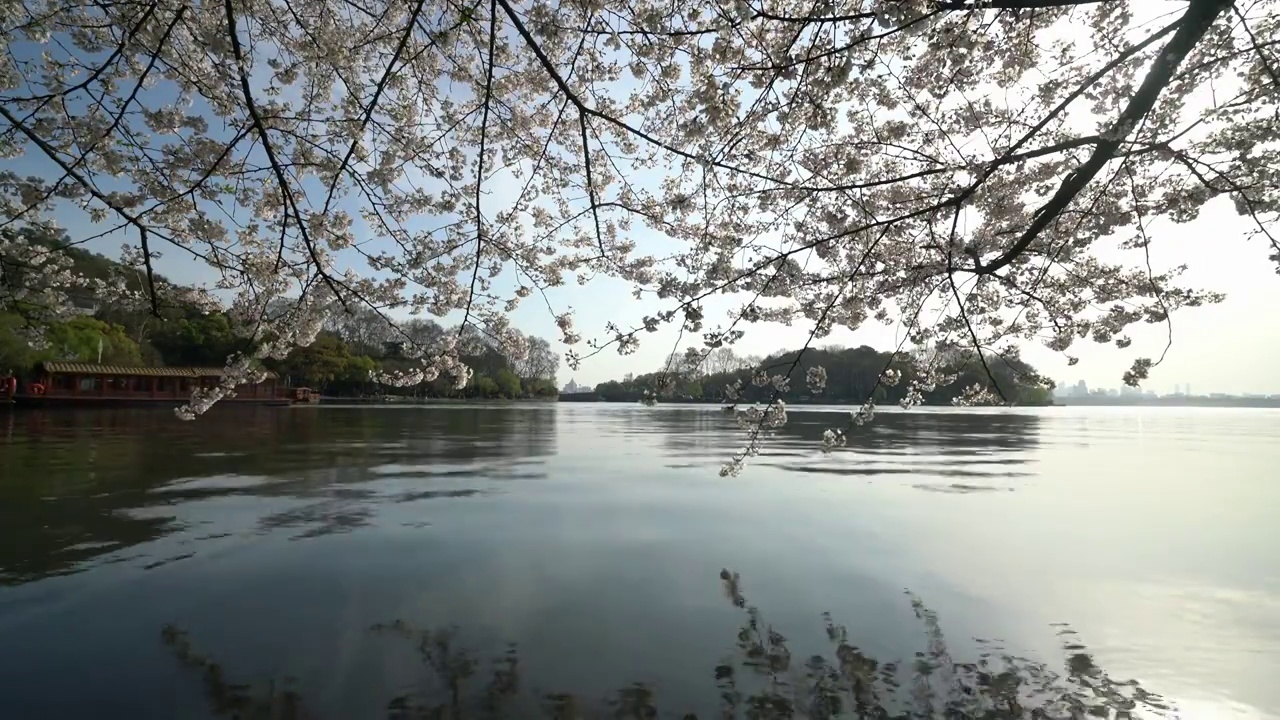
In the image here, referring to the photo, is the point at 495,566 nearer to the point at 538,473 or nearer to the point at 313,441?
the point at 538,473

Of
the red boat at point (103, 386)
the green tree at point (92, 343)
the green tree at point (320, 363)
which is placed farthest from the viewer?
the green tree at point (320, 363)

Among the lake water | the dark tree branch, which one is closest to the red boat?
the lake water

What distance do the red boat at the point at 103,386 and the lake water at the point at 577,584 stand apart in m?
Result: 29.4

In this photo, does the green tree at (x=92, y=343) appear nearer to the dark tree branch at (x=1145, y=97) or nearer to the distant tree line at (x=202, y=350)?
the distant tree line at (x=202, y=350)

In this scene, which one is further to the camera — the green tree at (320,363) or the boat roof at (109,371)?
the green tree at (320,363)

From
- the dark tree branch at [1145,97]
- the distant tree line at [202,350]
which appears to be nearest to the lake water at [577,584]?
the dark tree branch at [1145,97]

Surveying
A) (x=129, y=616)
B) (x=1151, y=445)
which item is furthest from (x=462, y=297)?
(x=1151, y=445)

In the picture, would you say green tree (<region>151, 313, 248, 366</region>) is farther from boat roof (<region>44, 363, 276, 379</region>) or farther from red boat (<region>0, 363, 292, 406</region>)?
red boat (<region>0, 363, 292, 406</region>)

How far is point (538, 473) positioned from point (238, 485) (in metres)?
4.18

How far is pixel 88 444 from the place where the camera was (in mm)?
13625

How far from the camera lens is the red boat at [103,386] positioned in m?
32.8

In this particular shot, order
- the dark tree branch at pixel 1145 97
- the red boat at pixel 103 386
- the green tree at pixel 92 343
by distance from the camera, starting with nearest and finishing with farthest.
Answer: the dark tree branch at pixel 1145 97 < the red boat at pixel 103 386 < the green tree at pixel 92 343

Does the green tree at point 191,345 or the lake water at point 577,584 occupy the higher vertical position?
the green tree at point 191,345

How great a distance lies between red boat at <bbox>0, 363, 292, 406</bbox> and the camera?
108 ft
